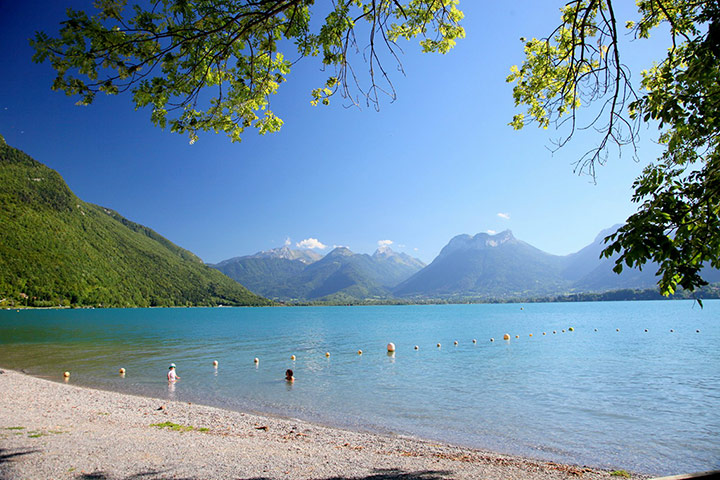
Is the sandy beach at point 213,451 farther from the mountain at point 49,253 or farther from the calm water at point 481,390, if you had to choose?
the mountain at point 49,253

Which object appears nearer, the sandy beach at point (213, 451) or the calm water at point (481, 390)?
the sandy beach at point (213, 451)

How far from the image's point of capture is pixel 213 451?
29.7 feet

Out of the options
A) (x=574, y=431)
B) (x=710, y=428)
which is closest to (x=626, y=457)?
(x=574, y=431)

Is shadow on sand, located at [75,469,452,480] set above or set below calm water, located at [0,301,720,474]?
above

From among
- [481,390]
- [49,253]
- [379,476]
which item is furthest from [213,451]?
[49,253]

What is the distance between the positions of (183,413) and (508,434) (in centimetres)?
1282

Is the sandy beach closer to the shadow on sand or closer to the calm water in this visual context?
the shadow on sand

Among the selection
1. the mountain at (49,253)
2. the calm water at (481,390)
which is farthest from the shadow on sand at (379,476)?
the mountain at (49,253)

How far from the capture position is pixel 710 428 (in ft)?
44.5

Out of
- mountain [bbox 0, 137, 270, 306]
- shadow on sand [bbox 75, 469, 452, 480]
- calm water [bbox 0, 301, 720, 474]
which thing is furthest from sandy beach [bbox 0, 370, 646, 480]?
mountain [bbox 0, 137, 270, 306]

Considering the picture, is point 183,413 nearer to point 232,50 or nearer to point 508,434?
point 508,434

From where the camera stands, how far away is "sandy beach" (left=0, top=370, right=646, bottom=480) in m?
7.44

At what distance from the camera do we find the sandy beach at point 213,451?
24.4ft

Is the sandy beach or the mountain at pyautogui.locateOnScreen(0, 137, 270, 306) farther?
the mountain at pyautogui.locateOnScreen(0, 137, 270, 306)
